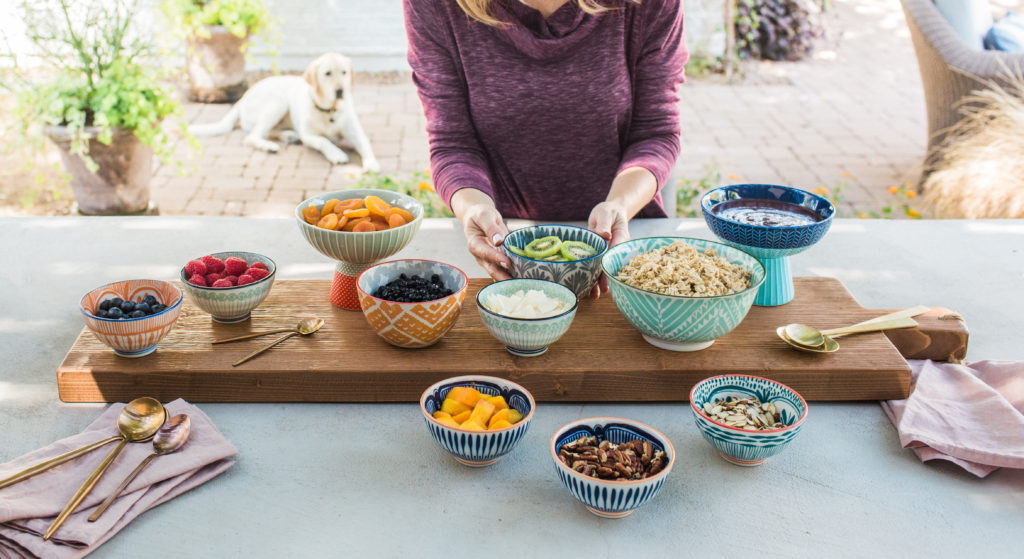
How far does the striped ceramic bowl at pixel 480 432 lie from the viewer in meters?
1.11

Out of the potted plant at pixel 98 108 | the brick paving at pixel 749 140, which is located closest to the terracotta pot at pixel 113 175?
the potted plant at pixel 98 108

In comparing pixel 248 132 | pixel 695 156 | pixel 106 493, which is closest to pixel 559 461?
pixel 106 493

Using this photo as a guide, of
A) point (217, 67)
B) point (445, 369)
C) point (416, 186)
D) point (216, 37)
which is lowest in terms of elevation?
point (416, 186)

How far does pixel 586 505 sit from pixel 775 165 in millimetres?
4367

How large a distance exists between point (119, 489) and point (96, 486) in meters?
0.04

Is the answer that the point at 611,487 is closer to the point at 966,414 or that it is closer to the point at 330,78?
the point at 966,414

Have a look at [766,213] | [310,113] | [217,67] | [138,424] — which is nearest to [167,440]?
[138,424]

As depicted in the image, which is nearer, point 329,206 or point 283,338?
point 283,338

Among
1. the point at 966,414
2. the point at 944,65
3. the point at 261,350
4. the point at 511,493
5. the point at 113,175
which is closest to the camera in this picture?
A: the point at 511,493

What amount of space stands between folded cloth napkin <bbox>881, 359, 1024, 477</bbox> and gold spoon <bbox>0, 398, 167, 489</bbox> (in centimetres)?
116

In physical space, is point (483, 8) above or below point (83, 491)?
above

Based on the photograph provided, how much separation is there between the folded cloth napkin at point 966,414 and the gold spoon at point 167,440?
1.09 m

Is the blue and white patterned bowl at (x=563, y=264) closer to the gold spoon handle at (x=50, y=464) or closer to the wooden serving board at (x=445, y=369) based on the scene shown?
the wooden serving board at (x=445, y=369)

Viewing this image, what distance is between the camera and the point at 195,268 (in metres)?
1.46
